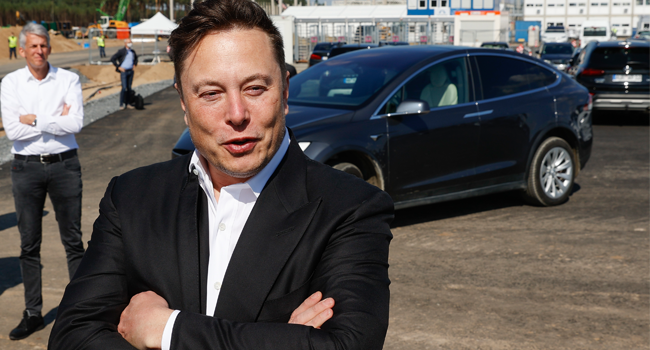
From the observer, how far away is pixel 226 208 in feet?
6.11

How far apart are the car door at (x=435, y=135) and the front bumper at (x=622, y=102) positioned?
847cm

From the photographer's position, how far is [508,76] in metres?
7.52

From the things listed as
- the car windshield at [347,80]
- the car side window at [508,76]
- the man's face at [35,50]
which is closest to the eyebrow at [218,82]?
the man's face at [35,50]

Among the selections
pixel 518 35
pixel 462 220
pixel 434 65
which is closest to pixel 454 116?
pixel 434 65

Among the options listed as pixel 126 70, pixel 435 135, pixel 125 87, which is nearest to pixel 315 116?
pixel 435 135

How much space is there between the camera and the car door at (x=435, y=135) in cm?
657

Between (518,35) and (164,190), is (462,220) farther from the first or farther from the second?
(518,35)

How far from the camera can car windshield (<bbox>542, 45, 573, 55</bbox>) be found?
105 feet

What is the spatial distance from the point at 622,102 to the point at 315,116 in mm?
10183

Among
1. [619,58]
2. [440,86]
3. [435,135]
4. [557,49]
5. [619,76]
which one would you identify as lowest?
[435,135]

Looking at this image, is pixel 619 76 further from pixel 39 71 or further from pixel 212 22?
pixel 212 22

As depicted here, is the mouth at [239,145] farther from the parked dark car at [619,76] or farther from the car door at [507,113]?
the parked dark car at [619,76]

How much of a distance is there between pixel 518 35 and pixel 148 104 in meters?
60.5

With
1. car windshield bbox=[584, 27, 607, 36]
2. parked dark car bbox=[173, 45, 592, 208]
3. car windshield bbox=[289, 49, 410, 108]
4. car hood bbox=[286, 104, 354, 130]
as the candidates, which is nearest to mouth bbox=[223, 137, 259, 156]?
parked dark car bbox=[173, 45, 592, 208]
